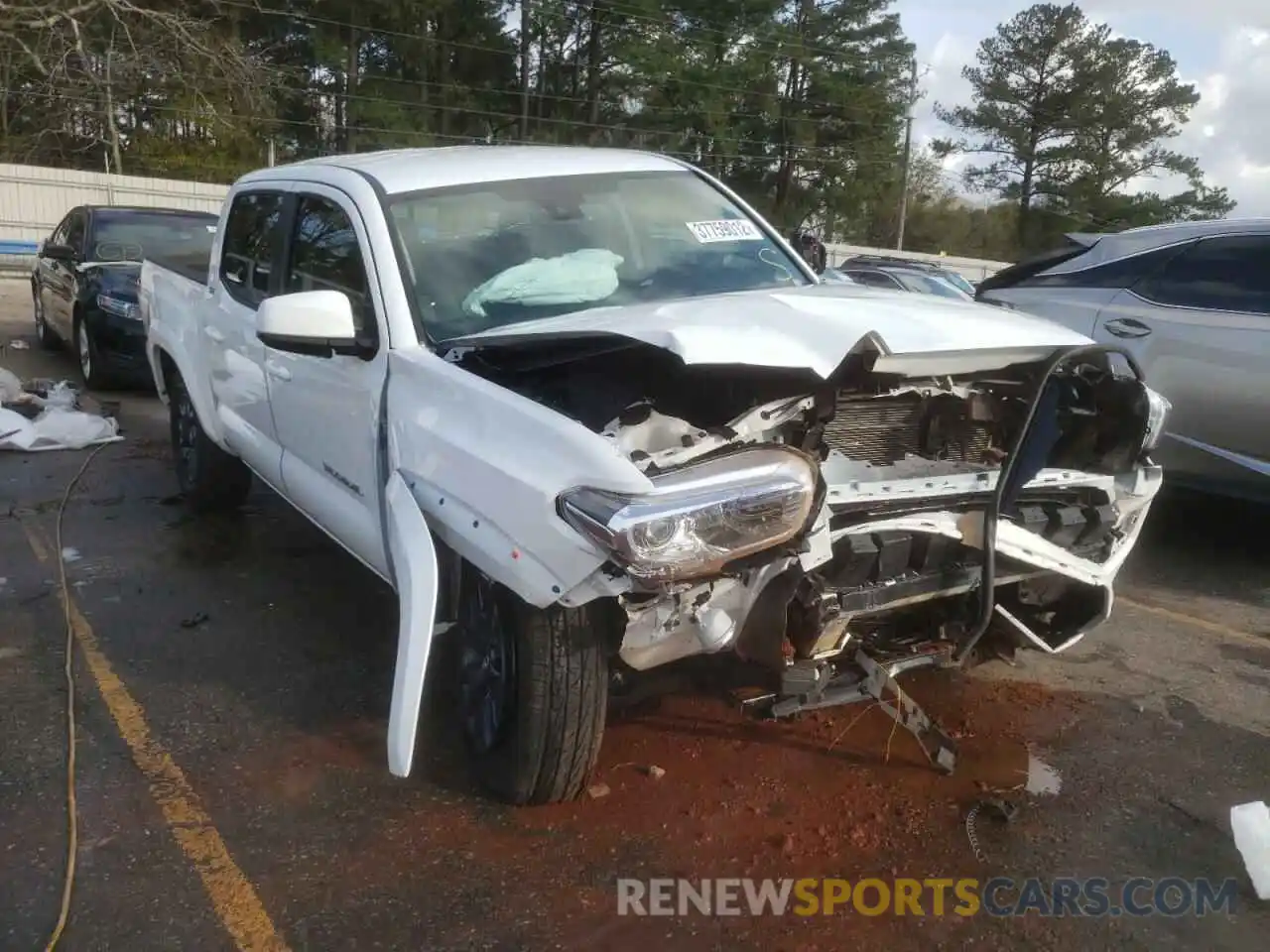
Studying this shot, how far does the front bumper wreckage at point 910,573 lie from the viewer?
2.85 metres

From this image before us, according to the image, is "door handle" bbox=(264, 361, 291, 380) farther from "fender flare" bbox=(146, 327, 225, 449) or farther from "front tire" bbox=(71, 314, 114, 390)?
"front tire" bbox=(71, 314, 114, 390)

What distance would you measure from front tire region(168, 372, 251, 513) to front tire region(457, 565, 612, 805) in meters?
3.18

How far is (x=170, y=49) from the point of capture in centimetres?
2573

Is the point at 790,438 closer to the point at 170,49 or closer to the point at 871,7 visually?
the point at 170,49

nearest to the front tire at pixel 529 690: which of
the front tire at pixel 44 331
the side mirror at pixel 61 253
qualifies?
the side mirror at pixel 61 253

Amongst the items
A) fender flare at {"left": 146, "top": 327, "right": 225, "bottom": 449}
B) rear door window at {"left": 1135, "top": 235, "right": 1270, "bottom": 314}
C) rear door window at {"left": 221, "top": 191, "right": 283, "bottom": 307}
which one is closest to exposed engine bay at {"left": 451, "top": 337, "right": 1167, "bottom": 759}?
rear door window at {"left": 221, "top": 191, "right": 283, "bottom": 307}

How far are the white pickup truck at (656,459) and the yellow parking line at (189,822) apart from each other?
0.52 meters

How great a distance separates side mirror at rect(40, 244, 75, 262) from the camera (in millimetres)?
10031

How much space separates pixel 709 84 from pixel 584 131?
4793 mm

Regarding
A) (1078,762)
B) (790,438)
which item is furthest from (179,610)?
(1078,762)

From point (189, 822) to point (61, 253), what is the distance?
8.69 metres

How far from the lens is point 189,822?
10.5ft

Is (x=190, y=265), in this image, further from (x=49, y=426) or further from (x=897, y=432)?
(x=897, y=432)

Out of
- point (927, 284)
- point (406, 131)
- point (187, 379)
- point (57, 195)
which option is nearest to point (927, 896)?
point (187, 379)
